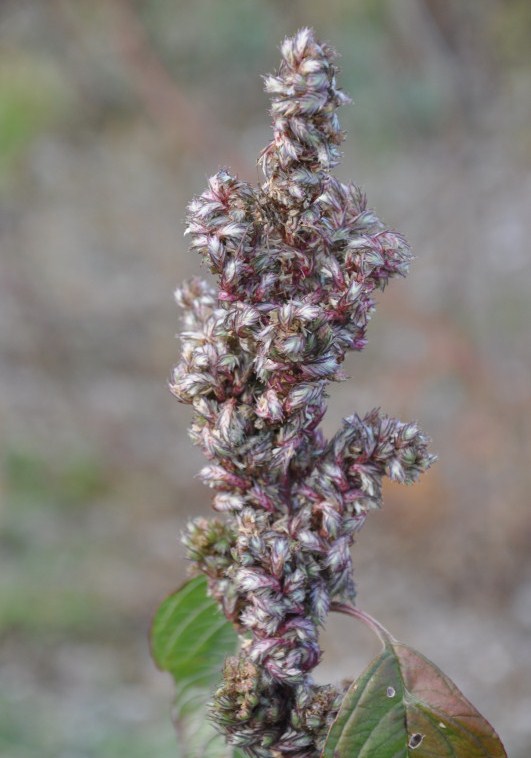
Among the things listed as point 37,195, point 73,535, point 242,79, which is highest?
point 242,79

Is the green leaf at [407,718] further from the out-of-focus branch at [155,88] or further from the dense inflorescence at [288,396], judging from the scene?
the out-of-focus branch at [155,88]

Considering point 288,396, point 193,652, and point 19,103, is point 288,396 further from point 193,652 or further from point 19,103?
point 19,103

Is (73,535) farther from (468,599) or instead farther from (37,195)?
(37,195)

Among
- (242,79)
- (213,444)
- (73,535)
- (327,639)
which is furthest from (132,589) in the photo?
(242,79)

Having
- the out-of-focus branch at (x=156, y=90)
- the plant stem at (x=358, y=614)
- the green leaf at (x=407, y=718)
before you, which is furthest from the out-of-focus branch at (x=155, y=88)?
the green leaf at (x=407, y=718)

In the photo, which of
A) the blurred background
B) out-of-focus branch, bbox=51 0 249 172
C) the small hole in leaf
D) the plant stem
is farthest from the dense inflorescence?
out-of-focus branch, bbox=51 0 249 172

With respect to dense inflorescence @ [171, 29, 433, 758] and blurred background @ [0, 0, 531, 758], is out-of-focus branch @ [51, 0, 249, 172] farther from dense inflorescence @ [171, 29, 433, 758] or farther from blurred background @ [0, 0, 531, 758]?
dense inflorescence @ [171, 29, 433, 758]
